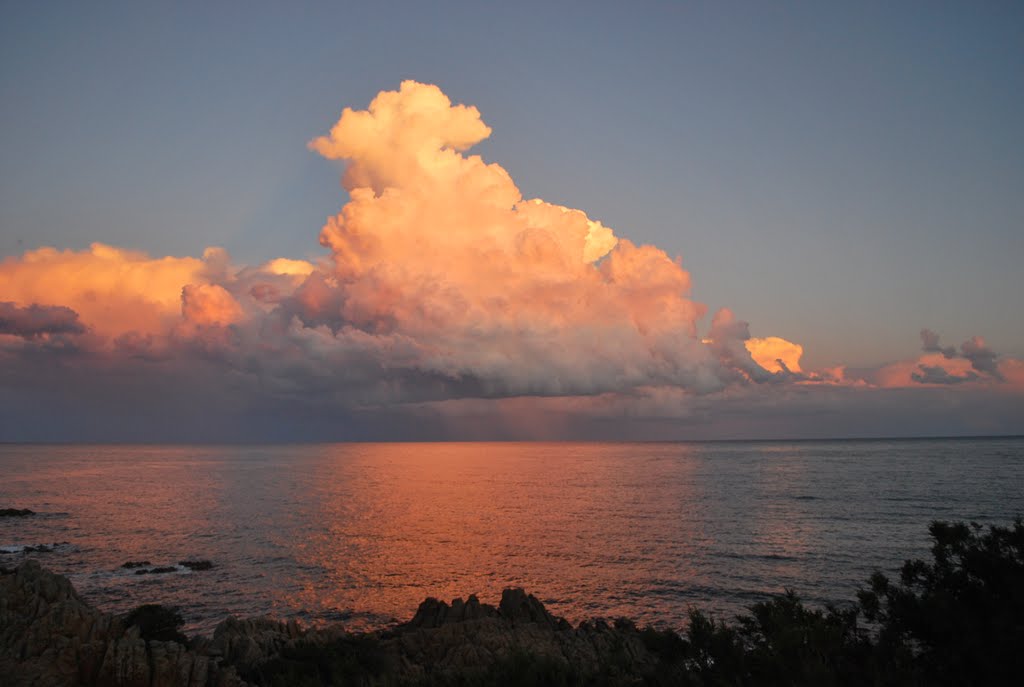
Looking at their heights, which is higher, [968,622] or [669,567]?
[968,622]

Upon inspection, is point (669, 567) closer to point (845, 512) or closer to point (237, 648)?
point (237, 648)

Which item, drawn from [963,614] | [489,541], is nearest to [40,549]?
[489,541]

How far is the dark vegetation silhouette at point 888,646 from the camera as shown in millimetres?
18609

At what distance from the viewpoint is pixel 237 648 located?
31.6 metres

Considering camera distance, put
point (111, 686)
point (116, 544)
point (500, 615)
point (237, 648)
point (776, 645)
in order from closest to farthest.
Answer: point (776, 645) < point (111, 686) < point (237, 648) < point (500, 615) < point (116, 544)

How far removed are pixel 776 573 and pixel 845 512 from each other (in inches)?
1645

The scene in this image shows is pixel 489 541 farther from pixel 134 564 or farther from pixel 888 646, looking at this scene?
pixel 888 646

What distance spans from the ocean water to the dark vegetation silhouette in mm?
18497

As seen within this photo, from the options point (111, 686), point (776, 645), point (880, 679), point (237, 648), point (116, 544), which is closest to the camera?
point (880, 679)

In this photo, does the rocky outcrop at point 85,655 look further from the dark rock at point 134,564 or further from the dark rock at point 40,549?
the dark rock at point 40,549

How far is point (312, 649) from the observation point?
3119cm

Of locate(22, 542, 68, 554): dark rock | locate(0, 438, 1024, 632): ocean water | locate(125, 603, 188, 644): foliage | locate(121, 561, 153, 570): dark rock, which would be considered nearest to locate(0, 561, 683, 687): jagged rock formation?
locate(125, 603, 188, 644): foliage

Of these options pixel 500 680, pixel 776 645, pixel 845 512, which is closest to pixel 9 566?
pixel 500 680

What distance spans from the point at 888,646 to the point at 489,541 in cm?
5473
